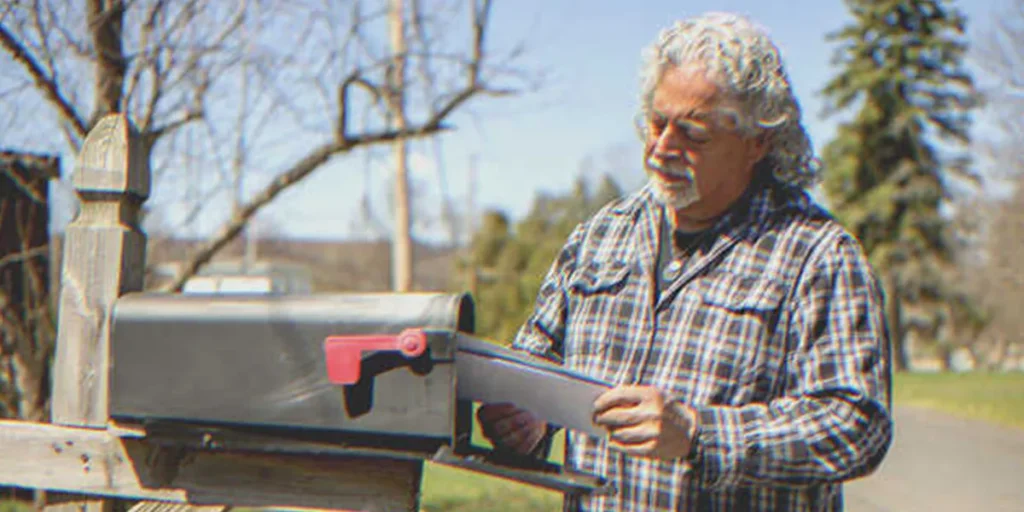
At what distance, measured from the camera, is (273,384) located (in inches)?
59.4

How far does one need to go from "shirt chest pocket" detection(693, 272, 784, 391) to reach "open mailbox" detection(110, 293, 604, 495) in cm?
38

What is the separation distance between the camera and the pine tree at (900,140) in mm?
29719

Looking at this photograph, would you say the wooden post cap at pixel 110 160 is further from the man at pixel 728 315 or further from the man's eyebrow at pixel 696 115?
the man's eyebrow at pixel 696 115

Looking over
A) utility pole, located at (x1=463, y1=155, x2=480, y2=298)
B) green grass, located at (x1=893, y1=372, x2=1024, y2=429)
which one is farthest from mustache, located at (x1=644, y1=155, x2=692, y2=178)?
utility pole, located at (x1=463, y1=155, x2=480, y2=298)

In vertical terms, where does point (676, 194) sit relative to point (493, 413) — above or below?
above

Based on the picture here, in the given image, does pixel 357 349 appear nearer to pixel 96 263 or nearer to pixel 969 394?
pixel 96 263

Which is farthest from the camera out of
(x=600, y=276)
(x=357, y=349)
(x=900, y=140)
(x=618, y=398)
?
(x=900, y=140)

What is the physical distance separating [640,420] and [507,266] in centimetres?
2966

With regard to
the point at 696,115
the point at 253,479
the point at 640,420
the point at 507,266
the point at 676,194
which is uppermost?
the point at 507,266

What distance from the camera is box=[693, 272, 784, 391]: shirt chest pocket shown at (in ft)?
6.00

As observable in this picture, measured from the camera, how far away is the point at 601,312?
2.03 m

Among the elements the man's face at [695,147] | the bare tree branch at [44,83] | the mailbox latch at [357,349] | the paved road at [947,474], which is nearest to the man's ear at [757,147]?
the man's face at [695,147]

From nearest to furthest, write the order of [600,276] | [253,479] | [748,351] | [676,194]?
1. [253,479]
2. [748,351]
3. [676,194]
4. [600,276]

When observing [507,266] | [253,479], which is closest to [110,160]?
[253,479]
